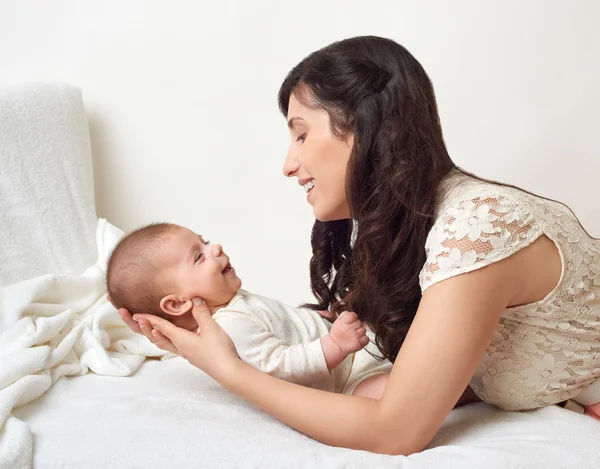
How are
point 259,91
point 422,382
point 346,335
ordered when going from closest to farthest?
point 422,382 < point 346,335 < point 259,91

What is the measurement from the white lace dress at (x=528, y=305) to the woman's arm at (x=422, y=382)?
0.13 ft

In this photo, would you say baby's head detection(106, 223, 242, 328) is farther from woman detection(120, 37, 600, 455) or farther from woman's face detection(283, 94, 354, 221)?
woman's face detection(283, 94, 354, 221)

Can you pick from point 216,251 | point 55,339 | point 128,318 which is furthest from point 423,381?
point 55,339

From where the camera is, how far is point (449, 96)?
8.07 feet

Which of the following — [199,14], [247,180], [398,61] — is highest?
[398,61]

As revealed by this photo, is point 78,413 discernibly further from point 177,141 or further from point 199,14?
point 199,14

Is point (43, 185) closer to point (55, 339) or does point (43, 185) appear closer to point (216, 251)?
point (55, 339)

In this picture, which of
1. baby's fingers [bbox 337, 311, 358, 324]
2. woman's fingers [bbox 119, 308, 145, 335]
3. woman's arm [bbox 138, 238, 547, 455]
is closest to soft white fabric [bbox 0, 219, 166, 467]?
woman's fingers [bbox 119, 308, 145, 335]

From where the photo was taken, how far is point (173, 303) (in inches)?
64.6

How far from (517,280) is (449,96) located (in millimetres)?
1265

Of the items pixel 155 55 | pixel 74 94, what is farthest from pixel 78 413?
pixel 155 55

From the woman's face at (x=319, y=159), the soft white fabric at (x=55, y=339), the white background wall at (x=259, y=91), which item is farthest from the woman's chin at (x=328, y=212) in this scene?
the white background wall at (x=259, y=91)

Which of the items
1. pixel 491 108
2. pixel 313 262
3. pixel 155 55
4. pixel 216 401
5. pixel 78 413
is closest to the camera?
pixel 78 413

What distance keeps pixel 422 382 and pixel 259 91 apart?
160cm
